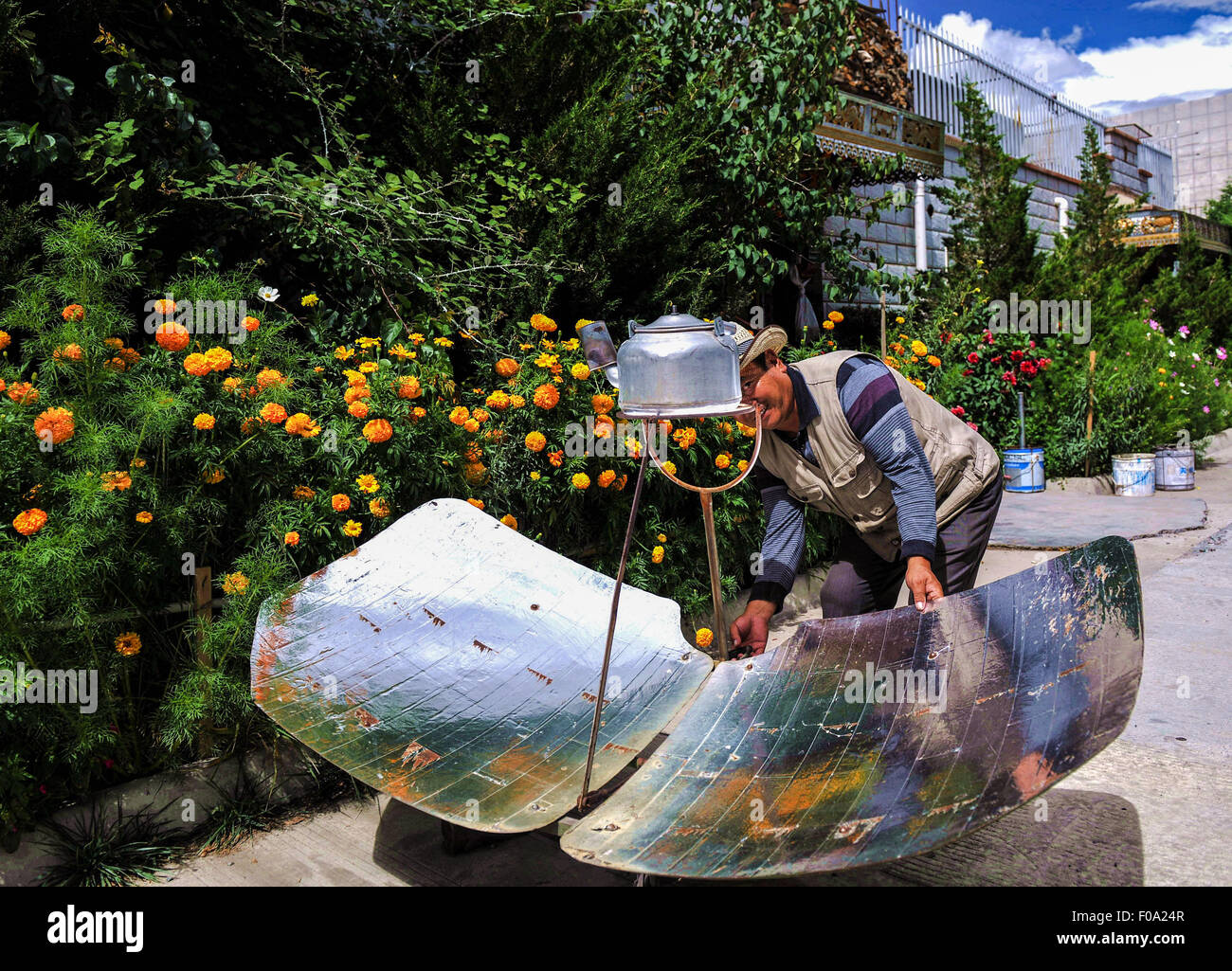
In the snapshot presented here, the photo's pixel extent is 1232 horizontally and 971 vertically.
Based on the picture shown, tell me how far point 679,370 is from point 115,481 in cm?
193

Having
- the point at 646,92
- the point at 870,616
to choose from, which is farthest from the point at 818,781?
the point at 646,92

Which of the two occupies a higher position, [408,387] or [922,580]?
[408,387]

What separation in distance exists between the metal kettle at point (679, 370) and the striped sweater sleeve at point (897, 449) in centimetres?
103

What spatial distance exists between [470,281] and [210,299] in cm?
149

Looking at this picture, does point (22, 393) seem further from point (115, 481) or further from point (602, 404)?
point (602, 404)

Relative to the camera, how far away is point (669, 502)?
15.1 feet

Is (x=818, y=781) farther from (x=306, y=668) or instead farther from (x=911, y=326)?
(x=911, y=326)

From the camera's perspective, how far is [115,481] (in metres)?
2.84

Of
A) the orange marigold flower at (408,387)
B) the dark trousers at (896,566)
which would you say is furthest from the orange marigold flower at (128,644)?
the dark trousers at (896,566)

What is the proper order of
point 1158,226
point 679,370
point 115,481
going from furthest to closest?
1. point 1158,226
2. point 115,481
3. point 679,370

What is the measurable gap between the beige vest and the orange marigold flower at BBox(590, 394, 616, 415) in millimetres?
1007

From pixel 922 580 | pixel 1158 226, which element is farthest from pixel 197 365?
pixel 1158 226

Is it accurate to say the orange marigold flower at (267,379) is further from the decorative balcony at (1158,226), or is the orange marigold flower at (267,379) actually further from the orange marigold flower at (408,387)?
the decorative balcony at (1158,226)

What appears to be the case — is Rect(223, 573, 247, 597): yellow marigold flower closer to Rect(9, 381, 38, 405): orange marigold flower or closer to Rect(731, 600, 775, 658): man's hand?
Rect(9, 381, 38, 405): orange marigold flower
